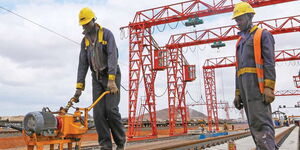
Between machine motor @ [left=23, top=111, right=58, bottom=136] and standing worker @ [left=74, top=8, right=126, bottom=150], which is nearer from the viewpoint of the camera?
machine motor @ [left=23, top=111, right=58, bottom=136]

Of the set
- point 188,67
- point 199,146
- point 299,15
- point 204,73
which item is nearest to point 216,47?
point 188,67

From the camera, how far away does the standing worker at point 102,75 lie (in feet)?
10.6

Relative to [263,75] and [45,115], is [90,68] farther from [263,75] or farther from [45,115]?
[263,75]

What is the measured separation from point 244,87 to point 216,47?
2052cm

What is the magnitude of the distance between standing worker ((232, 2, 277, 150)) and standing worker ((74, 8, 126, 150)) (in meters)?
1.56

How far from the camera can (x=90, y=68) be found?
11.6 feet

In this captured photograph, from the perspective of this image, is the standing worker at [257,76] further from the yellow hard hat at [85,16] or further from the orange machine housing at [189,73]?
the orange machine housing at [189,73]

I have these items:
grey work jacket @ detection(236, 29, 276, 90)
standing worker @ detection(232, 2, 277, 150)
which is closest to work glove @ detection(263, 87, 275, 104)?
standing worker @ detection(232, 2, 277, 150)

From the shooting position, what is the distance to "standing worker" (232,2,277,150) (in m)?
2.57

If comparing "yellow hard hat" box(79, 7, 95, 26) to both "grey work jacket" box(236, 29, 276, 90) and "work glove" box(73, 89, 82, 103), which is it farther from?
"grey work jacket" box(236, 29, 276, 90)

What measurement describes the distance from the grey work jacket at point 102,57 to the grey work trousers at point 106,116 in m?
0.11

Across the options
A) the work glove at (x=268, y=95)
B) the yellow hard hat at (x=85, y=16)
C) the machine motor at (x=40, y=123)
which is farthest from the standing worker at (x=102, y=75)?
the work glove at (x=268, y=95)

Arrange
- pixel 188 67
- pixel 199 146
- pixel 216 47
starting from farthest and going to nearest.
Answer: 1. pixel 188 67
2. pixel 216 47
3. pixel 199 146

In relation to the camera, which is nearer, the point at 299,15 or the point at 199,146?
the point at 199,146
